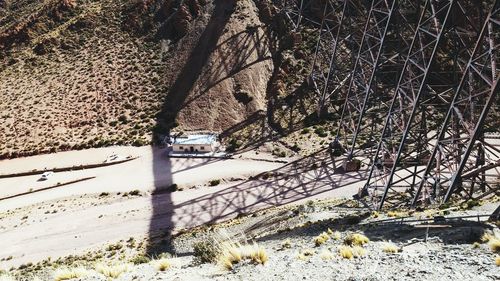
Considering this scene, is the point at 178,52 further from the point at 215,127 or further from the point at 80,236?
the point at 80,236

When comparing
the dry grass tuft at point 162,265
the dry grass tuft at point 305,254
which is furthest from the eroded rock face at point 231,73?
the dry grass tuft at point 162,265

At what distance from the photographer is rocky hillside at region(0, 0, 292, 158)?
45.3m

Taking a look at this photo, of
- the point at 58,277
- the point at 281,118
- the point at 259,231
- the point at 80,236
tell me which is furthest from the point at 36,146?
the point at 58,277

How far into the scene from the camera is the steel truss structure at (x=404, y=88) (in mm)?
20328

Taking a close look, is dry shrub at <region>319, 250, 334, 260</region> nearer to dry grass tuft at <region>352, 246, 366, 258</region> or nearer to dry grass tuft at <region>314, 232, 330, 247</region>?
dry grass tuft at <region>352, 246, 366, 258</region>

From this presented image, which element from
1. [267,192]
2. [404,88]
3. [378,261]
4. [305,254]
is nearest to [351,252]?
[378,261]

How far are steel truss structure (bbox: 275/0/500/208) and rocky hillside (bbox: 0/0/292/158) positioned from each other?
685cm

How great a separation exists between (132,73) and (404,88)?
35.5 metres

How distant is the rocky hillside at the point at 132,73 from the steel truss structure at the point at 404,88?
6.85m

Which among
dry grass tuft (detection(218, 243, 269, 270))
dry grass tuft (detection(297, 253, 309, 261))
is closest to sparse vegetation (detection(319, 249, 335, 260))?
dry grass tuft (detection(297, 253, 309, 261))

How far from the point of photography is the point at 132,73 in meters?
51.6

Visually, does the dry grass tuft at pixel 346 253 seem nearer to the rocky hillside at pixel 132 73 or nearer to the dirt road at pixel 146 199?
the dirt road at pixel 146 199

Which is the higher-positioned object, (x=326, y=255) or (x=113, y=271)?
(x=113, y=271)

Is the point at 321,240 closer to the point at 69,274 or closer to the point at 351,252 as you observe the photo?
the point at 351,252
